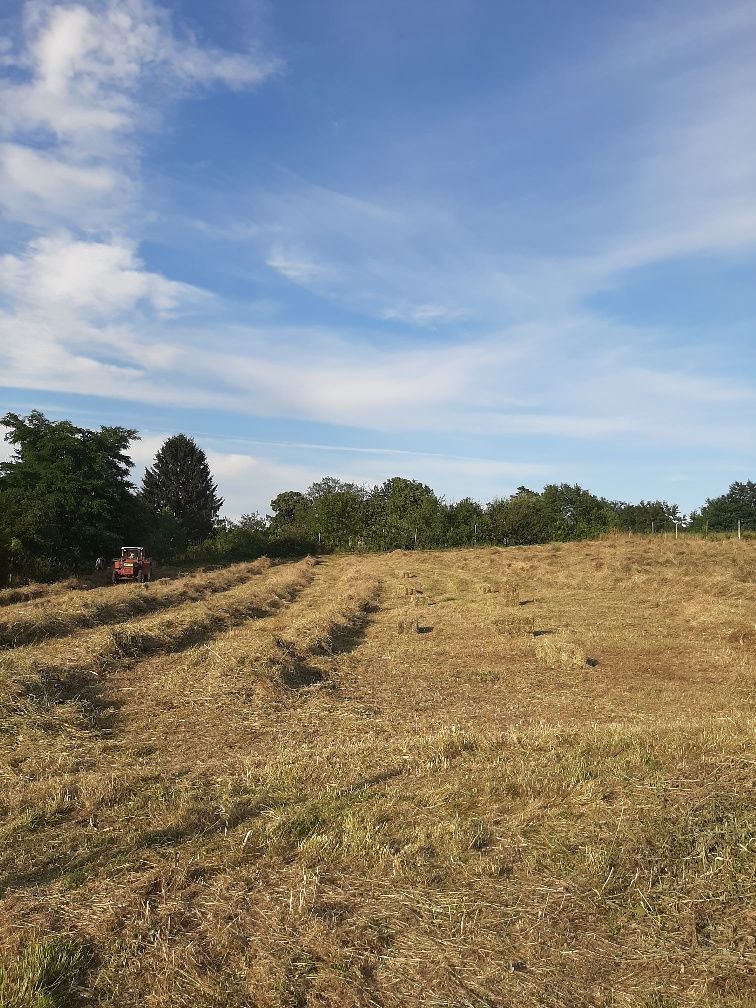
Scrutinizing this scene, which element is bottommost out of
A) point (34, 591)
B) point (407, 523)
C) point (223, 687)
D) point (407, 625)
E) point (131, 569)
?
point (34, 591)

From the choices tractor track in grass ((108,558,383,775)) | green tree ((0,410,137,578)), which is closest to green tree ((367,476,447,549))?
green tree ((0,410,137,578))

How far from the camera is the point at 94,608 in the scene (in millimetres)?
17531

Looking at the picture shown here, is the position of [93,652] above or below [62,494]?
below

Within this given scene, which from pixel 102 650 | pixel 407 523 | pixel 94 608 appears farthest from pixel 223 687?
pixel 407 523

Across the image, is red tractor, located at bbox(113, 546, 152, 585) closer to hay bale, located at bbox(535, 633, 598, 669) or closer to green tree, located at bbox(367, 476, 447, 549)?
hay bale, located at bbox(535, 633, 598, 669)

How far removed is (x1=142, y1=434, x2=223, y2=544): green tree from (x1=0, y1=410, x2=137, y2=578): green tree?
33890 millimetres

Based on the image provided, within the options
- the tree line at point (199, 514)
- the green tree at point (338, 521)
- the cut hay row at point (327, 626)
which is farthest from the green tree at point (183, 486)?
the cut hay row at point (327, 626)

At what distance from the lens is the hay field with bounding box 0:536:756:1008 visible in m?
3.46

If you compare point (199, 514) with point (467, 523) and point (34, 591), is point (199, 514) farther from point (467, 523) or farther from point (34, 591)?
point (34, 591)

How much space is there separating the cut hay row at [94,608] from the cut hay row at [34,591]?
2105 mm

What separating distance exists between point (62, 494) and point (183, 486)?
39.0 metres

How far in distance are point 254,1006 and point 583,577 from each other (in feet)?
77.9

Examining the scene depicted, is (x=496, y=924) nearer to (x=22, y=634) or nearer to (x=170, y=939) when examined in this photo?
(x=170, y=939)

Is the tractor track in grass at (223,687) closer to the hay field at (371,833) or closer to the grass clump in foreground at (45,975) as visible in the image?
the hay field at (371,833)
